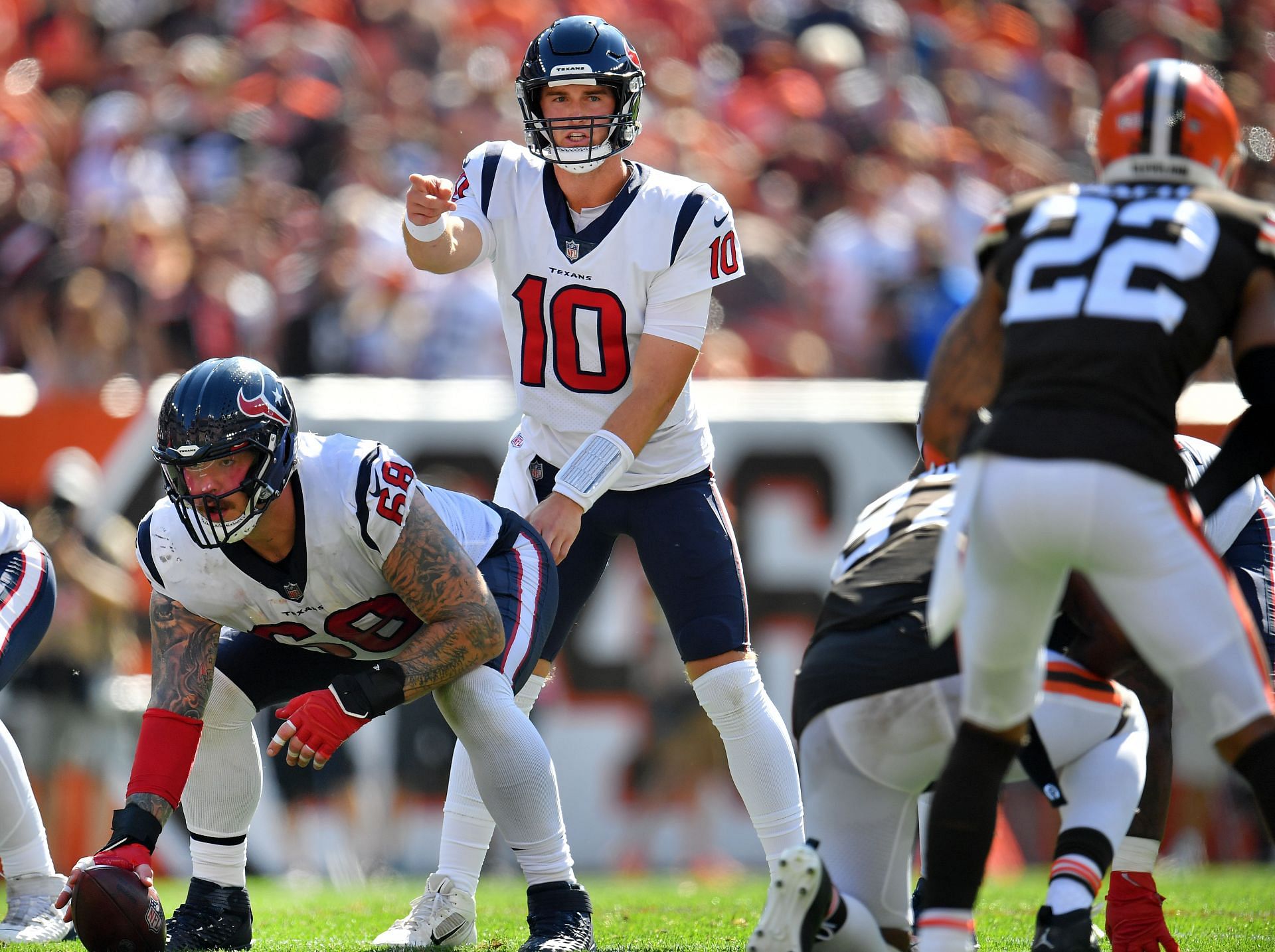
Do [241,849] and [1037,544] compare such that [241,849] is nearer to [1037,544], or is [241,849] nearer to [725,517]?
[725,517]

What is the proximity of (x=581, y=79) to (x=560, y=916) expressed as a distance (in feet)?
7.60

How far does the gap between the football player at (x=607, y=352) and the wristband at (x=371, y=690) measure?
844 millimetres

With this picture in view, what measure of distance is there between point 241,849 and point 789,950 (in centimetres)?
180

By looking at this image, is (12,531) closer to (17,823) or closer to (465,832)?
(17,823)

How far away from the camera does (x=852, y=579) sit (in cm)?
374

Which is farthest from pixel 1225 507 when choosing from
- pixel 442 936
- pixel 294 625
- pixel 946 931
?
pixel 294 625

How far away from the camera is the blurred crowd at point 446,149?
9.26 metres

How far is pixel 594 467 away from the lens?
4684 millimetres

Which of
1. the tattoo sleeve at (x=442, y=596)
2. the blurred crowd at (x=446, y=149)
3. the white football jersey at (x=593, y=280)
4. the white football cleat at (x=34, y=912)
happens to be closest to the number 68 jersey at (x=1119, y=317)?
the tattoo sleeve at (x=442, y=596)

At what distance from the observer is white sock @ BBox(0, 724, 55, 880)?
495 centimetres

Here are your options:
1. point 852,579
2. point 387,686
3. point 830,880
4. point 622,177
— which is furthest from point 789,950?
point 622,177

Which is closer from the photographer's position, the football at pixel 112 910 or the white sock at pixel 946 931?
the white sock at pixel 946 931

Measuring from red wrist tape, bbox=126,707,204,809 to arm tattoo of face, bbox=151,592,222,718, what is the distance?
1.1 inches

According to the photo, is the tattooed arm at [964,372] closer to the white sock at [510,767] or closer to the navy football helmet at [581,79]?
the white sock at [510,767]
